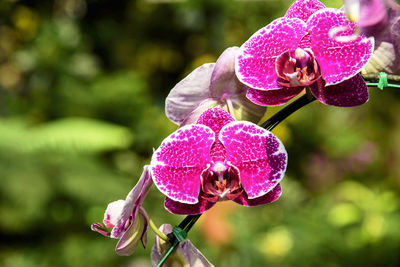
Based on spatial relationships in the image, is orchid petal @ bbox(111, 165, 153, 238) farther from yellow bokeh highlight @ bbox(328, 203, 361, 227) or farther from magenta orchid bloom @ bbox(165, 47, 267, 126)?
yellow bokeh highlight @ bbox(328, 203, 361, 227)

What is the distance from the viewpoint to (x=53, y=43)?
307cm

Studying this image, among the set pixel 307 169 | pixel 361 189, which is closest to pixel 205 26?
pixel 307 169

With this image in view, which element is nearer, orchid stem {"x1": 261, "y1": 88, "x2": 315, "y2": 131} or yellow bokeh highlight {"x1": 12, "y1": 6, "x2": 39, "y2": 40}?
orchid stem {"x1": 261, "y1": 88, "x2": 315, "y2": 131}

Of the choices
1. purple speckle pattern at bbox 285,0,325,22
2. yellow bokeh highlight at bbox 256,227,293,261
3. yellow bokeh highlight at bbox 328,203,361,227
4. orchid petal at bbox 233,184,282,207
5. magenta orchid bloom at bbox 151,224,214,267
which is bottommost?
yellow bokeh highlight at bbox 328,203,361,227

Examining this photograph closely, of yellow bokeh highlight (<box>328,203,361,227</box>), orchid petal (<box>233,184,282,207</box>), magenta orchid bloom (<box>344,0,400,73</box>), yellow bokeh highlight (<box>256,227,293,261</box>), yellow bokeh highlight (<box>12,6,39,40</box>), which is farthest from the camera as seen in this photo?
yellow bokeh highlight (<box>12,6,39,40</box>)

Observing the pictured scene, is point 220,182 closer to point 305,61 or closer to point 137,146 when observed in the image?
point 305,61

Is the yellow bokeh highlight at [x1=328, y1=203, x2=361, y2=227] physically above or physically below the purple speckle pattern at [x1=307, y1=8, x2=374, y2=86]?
below

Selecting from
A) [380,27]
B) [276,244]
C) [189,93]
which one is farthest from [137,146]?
[380,27]

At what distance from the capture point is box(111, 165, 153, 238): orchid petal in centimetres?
38

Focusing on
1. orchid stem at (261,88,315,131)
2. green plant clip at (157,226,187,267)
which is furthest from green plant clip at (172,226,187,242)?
orchid stem at (261,88,315,131)

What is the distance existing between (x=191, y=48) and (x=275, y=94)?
3.75 metres

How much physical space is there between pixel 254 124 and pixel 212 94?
0.05m

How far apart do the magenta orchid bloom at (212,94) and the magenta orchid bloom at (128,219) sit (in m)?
0.07

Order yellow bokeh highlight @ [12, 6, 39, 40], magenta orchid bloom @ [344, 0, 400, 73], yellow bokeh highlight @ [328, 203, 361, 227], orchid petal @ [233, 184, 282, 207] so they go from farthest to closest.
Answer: yellow bokeh highlight @ [12, 6, 39, 40]
yellow bokeh highlight @ [328, 203, 361, 227]
orchid petal @ [233, 184, 282, 207]
magenta orchid bloom @ [344, 0, 400, 73]
